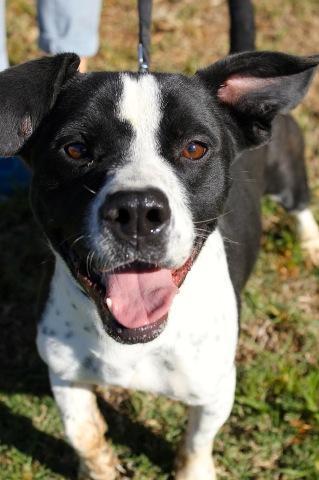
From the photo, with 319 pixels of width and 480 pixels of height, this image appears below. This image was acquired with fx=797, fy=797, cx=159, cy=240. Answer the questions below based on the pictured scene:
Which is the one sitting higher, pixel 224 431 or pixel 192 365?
pixel 192 365

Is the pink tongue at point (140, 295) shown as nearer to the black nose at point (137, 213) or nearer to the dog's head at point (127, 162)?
the dog's head at point (127, 162)

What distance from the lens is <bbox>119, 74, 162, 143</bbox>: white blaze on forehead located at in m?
2.96

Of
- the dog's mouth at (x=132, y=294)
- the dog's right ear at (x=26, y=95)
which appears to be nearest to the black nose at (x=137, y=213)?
the dog's mouth at (x=132, y=294)

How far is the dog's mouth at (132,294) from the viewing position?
3053 mm

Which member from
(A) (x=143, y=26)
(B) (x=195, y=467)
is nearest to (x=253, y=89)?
(A) (x=143, y=26)

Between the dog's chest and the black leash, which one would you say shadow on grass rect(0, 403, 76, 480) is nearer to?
the dog's chest

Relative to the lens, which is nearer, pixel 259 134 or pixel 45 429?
pixel 259 134

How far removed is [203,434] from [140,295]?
1049mm

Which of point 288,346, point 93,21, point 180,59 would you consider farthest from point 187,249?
point 180,59

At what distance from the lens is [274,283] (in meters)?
5.24

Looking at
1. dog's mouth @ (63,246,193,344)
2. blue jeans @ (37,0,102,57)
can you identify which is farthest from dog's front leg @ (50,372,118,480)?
blue jeans @ (37,0,102,57)

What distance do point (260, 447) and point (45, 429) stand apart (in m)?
1.19

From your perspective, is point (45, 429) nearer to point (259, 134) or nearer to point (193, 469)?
point (193, 469)

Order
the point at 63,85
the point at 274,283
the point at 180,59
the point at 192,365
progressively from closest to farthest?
the point at 63,85 < the point at 192,365 < the point at 274,283 < the point at 180,59
